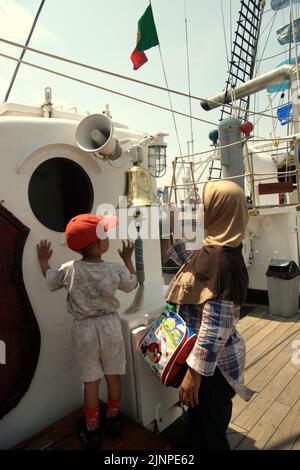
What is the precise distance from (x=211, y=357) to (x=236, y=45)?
13255 mm

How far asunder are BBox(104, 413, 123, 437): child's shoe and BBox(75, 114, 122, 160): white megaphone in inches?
64.4

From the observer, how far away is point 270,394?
2.81m

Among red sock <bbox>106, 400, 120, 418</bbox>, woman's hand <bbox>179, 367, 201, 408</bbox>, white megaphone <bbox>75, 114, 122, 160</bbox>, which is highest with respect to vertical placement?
white megaphone <bbox>75, 114, 122, 160</bbox>

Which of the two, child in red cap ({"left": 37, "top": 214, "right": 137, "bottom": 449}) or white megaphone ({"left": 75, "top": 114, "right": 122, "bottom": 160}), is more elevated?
white megaphone ({"left": 75, "top": 114, "right": 122, "bottom": 160})

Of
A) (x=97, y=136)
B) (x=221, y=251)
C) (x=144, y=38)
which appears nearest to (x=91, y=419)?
(x=221, y=251)

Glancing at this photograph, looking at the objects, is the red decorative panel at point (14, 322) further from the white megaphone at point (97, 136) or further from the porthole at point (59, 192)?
the white megaphone at point (97, 136)

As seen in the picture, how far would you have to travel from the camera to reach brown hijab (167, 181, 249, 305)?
1.42 meters

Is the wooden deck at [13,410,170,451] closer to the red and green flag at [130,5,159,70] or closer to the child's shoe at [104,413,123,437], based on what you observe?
the child's shoe at [104,413,123,437]

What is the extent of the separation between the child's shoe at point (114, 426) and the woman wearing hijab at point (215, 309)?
43 cm

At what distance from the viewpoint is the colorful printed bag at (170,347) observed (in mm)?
1524

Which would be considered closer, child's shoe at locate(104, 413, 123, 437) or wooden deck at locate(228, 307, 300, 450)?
child's shoe at locate(104, 413, 123, 437)

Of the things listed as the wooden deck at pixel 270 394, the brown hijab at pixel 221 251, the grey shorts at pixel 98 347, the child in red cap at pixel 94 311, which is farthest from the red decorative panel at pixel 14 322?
the wooden deck at pixel 270 394

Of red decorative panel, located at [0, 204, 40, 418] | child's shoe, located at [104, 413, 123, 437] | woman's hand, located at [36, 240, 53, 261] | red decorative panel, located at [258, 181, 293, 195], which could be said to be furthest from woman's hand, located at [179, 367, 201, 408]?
red decorative panel, located at [258, 181, 293, 195]
